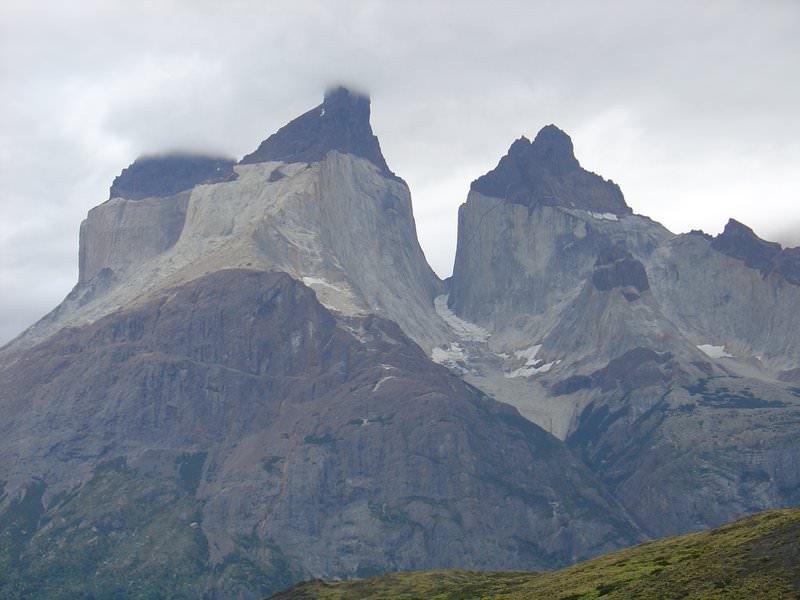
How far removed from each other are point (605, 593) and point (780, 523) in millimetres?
30180

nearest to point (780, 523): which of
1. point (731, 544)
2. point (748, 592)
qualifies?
point (731, 544)

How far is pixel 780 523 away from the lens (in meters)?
Answer: 199

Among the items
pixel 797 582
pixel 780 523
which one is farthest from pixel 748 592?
pixel 780 523

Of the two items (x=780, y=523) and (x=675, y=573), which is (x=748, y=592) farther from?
Answer: (x=780, y=523)

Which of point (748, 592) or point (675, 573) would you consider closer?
point (748, 592)

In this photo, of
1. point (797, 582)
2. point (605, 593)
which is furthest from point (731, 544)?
point (797, 582)

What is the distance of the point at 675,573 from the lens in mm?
187875

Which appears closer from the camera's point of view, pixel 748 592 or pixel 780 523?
pixel 748 592

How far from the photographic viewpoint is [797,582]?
163m

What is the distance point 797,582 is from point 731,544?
3430 cm

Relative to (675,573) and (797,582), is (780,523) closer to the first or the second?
(675,573)

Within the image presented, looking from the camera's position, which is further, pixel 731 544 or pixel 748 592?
pixel 731 544

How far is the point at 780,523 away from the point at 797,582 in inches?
1469

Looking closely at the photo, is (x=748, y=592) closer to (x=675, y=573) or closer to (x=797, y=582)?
(x=797, y=582)
